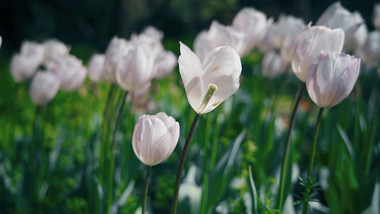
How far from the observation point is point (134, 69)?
136 centimetres

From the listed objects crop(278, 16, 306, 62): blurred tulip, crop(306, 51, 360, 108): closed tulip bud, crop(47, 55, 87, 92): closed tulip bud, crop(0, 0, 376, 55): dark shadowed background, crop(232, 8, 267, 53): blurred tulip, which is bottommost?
crop(306, 51, 360, 108): closed tulip bud

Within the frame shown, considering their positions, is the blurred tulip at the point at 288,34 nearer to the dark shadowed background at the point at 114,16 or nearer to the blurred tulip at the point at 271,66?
the blurred tulip at the point at 271,66

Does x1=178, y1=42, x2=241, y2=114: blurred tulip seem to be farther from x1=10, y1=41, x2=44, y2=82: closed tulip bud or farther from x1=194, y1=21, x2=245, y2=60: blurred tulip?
x1=10, y1=41, x2=44, y2=82: closed tulip bud

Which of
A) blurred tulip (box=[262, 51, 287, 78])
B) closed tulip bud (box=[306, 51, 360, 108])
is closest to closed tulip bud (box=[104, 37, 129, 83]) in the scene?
closed tulip bud (box=[306, 51, 360, 108])

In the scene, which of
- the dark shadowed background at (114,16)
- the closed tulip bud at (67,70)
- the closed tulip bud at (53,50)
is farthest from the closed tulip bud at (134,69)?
the dark shadowed background at (114,16)

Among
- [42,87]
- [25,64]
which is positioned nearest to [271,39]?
[42,87]

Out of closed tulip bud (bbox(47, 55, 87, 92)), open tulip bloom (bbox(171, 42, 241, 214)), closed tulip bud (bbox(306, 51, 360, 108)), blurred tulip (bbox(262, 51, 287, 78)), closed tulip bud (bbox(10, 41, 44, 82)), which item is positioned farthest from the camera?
blurred tulip (bbox(262, 51, 287, 78))

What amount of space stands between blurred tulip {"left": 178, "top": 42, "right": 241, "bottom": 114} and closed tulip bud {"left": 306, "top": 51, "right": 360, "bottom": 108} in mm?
274

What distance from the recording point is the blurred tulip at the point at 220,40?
1480mm

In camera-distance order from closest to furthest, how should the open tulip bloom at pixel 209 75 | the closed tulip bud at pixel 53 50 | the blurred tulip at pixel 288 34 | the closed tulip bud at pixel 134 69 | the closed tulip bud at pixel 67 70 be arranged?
the open tulip bloom at pixel 209 75 < the closed tulip bud at pixel 134 69 < the blurred tulip at pixel 288 34 < the closed tulip bud at pixel 67 70 < the closed tulip bud at pixel 53 50

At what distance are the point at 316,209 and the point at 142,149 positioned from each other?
102 cm

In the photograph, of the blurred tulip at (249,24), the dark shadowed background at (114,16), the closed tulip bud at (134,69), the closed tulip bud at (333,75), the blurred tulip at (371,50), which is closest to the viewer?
the closed tulip bud at (333,75)

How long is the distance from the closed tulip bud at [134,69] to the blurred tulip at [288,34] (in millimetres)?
540

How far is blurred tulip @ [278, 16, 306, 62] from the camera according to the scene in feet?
4.84
